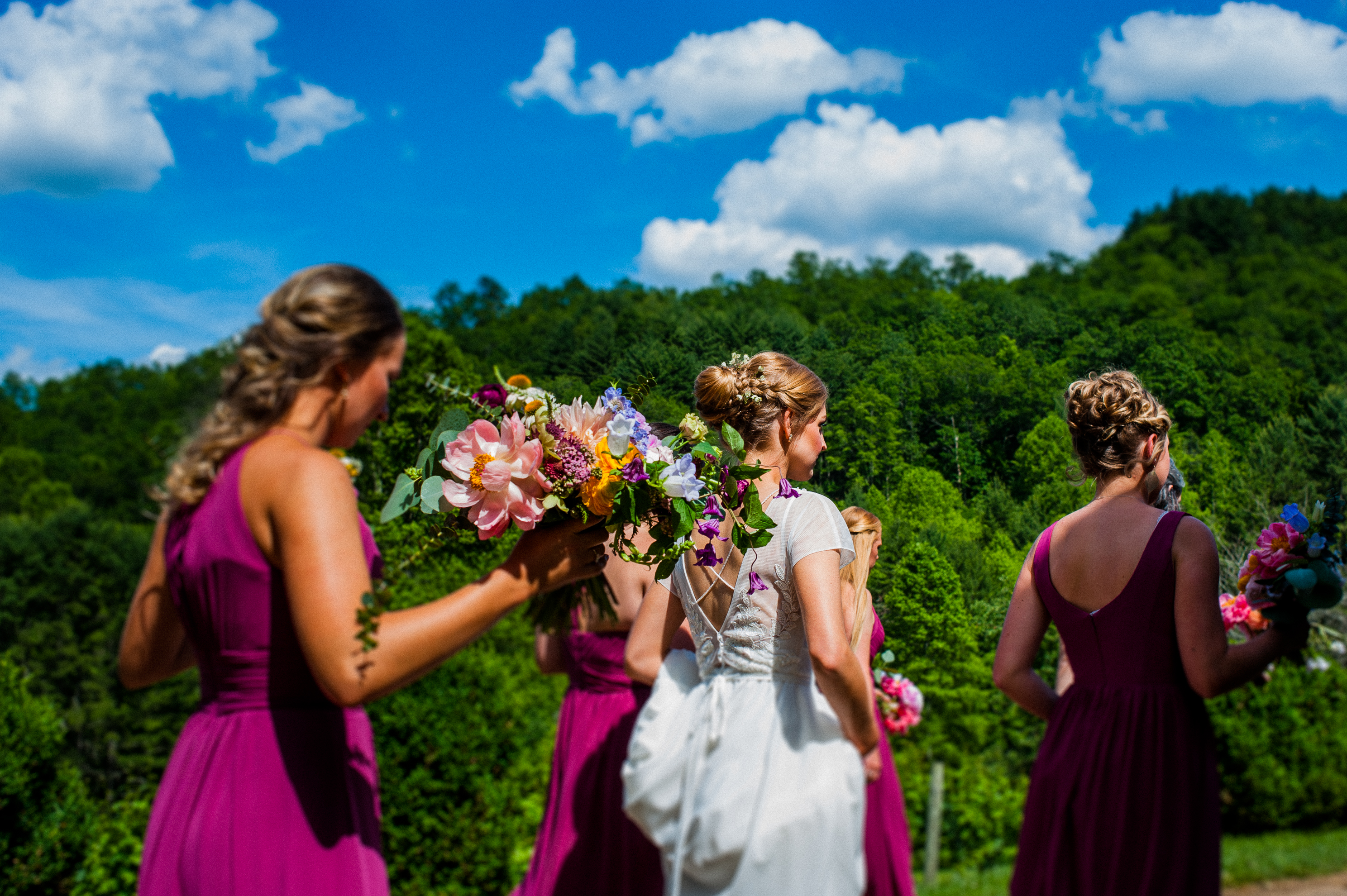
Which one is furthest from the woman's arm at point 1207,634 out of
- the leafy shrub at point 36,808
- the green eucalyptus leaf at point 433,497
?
the leafy shrub at point 36,808

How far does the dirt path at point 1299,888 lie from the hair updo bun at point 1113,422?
181 inches

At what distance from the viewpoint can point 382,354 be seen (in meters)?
1.80

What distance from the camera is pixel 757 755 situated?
257cm

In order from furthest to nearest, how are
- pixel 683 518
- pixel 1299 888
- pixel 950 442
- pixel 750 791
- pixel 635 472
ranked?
pixel 1299 888 < pixel 950 442 < pixel 750 791 < pixel 683 518 < pixel 635 472

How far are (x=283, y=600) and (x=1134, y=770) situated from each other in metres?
2.52

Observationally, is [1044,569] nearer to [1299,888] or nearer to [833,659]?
[833,659]

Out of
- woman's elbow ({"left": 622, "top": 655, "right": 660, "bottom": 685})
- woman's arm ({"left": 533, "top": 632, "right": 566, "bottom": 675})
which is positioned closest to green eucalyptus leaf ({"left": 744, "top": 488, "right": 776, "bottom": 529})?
woman's elbow ({"left": 622, "top": 655, "right": 660, "bottom": 685})

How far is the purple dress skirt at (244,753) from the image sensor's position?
68.9 inches

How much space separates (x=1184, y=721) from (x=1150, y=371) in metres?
2.68

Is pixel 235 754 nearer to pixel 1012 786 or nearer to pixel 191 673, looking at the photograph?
pixel 1012 786

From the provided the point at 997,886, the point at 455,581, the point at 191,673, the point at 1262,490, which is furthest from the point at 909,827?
the point at 191,673

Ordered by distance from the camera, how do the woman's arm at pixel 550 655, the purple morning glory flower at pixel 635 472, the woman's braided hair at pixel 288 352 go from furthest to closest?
the woman's arm at pixel 550 655
the purple morning glory flower at pixel 635 472
the woman's braided hair at pixel 288 352

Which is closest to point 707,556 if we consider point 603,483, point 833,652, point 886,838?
point 833,652

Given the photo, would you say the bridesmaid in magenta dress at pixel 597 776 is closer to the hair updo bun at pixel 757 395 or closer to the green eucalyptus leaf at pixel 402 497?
the hair updo bun at pixel 757 395
